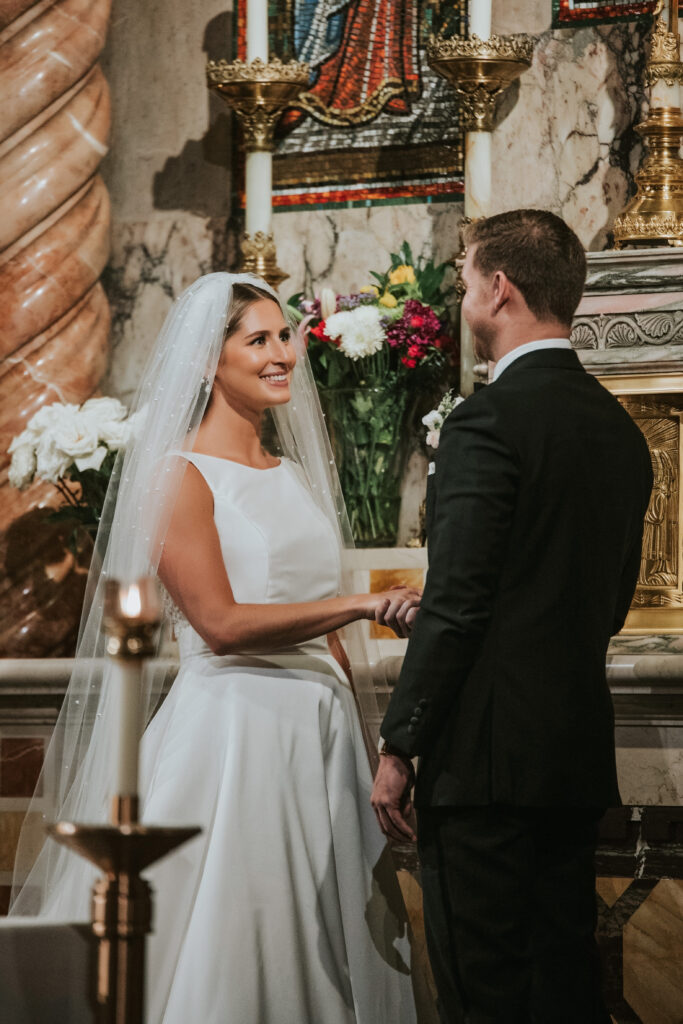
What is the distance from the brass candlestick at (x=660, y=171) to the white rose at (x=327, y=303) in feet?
2.81

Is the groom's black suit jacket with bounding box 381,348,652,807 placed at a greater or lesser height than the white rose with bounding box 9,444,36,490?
lesser

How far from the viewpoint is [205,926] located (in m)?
3.00

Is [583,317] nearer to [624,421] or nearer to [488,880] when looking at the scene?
[624,421]

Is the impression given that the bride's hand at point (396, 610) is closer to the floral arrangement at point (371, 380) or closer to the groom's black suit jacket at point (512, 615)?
the groom's black suit jacket at point (512, 615)

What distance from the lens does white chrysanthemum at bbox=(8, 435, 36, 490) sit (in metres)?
4.15

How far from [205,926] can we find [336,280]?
7.94 feet

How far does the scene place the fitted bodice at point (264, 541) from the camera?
323 centimetres

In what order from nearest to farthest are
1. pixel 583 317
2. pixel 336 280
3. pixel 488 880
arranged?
pixel 488 880 → pixel 583 317 → pixel 336 280

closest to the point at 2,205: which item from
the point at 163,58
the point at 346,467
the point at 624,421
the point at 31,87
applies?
the point at 31,87

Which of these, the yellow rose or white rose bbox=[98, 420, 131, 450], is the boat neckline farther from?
the yellow rose

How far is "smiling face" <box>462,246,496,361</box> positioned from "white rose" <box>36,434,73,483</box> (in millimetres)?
1676

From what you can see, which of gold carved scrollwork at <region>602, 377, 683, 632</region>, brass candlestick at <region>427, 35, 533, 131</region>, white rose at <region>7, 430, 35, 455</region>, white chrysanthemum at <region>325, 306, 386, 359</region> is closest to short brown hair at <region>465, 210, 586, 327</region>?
gold carved scrollwork at <region>602, 377, 683, 632</region>

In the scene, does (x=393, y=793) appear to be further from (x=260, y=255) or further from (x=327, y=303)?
(x=260, y=255)

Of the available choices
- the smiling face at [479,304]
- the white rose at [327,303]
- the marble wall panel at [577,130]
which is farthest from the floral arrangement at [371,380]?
the smiling face at [479,304]
